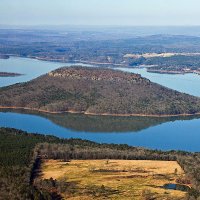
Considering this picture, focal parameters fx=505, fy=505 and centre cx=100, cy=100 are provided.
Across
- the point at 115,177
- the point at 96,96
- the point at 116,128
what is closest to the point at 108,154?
the point at 115,177

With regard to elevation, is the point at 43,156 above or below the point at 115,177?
above

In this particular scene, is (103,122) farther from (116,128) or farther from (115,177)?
(115,177)

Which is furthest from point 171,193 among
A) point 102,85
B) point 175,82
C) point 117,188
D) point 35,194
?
point 175,82

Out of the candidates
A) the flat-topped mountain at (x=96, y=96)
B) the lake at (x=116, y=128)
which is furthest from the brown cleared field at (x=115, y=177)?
the flat-topped mountain at (x=96, y=96)

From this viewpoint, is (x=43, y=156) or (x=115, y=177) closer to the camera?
(x=115, y=177)

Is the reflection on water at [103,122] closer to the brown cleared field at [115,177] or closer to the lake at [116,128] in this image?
the lake at [116,128]

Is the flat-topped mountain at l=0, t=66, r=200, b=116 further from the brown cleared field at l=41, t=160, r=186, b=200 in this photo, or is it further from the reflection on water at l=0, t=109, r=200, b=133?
the brown cleared field at l=41, t=160, r=186, b=200
